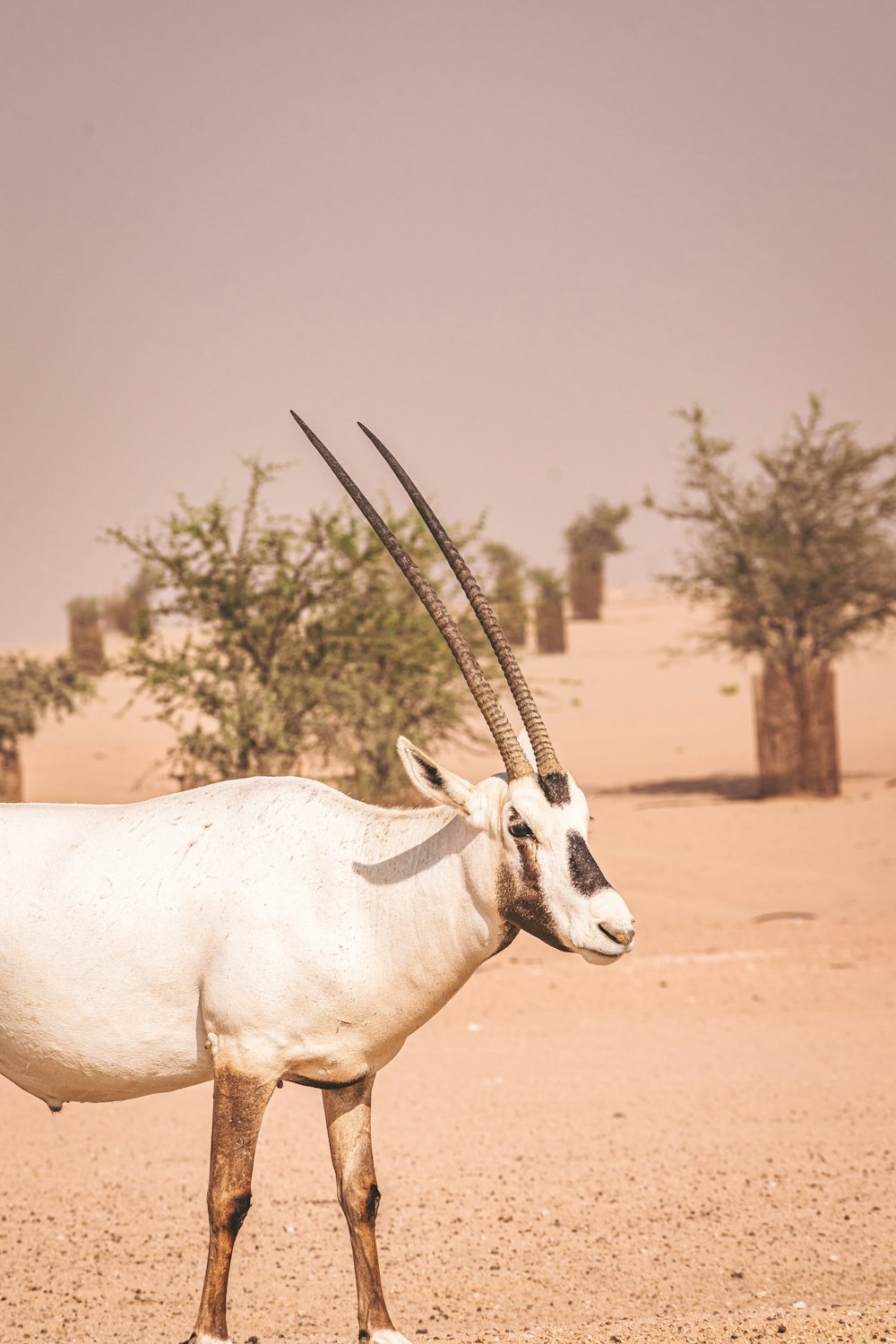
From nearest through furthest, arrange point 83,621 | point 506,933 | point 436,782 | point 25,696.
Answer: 1. point 436,782
2. point 506,933
3. point 25,696
4. point 83,621

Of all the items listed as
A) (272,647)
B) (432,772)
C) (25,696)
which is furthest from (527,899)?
(25,696)

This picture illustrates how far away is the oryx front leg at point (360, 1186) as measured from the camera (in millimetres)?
4258

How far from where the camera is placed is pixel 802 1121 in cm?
761

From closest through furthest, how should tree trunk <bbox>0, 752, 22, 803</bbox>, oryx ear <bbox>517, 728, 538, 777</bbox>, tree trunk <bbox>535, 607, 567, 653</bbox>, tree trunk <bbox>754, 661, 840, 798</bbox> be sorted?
oryx ear <bbox>517, 728, 538, 777</bbox> < tree trunk <bbox>754, 661, 840, 798</bbox> < tree trunk <bbox>0, 752, 22, 803</bbox> < tree trunk <bbox>535, 607, 567, 653</bbox>

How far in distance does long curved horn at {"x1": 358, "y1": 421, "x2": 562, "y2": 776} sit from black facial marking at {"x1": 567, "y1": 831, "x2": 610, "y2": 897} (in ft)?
0.76

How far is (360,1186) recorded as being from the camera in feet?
14.0

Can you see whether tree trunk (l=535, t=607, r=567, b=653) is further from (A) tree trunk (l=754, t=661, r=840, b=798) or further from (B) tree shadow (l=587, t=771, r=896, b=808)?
(A) tree trunk (l=754, t=661, r=840, b=798)

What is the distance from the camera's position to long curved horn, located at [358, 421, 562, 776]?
4020mm

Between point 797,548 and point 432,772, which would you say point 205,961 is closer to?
point 432,772

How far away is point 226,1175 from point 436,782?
1268 millimetres

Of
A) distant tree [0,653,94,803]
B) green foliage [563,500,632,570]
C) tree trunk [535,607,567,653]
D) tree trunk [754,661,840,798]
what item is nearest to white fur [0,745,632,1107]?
tree trunk [754,661,840,798]

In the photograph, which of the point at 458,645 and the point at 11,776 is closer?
the point at 458,645

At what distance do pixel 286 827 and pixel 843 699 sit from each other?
35.8 meters

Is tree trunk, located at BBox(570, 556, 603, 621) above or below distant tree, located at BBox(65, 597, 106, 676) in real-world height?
above
